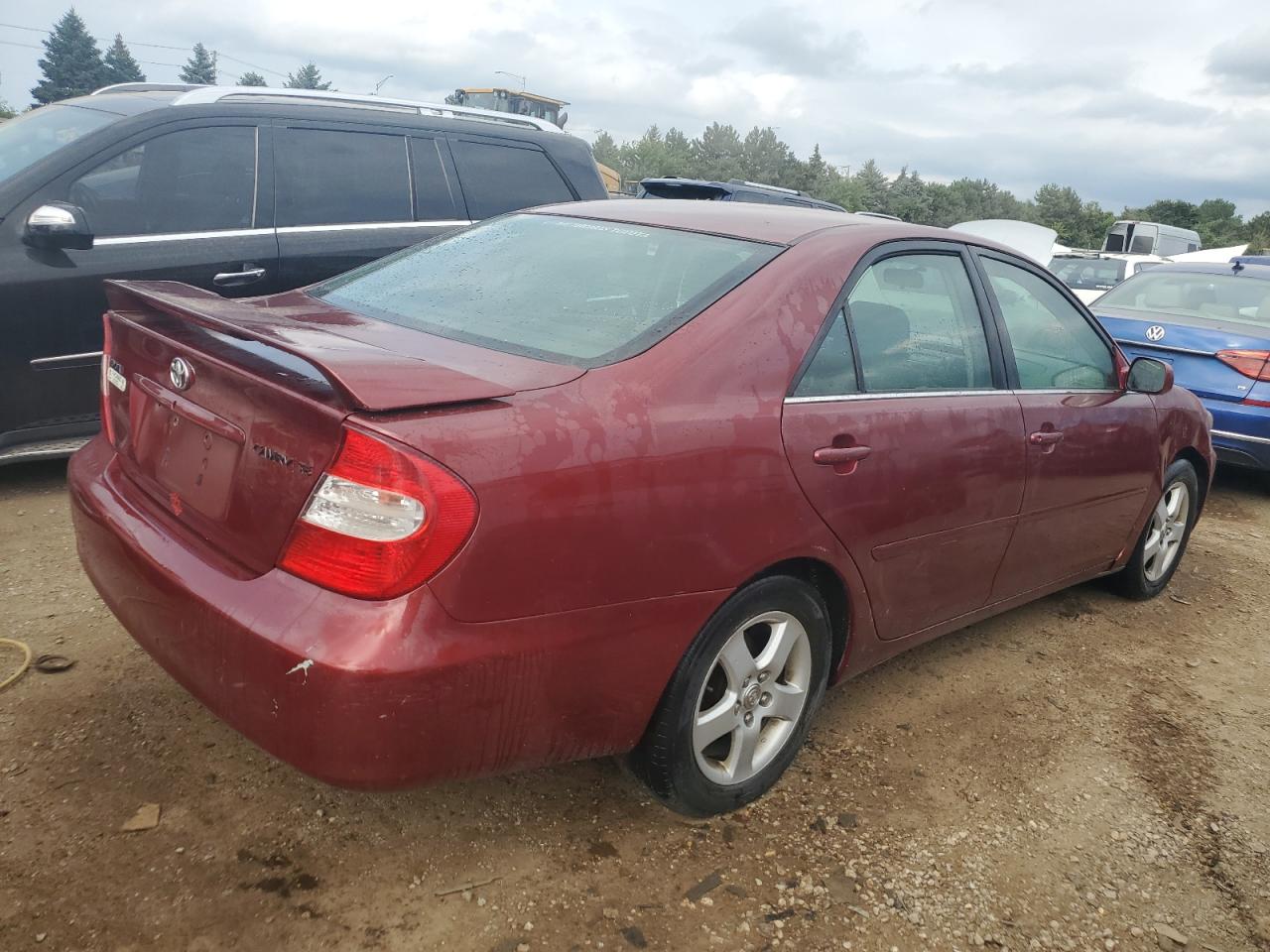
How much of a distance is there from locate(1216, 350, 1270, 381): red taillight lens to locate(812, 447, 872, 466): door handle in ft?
15.4

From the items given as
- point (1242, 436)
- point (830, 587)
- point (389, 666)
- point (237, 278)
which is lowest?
point (1242, 436)

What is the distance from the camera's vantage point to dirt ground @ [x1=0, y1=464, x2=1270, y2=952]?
2186 mm

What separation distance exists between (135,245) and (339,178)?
117 centimetres

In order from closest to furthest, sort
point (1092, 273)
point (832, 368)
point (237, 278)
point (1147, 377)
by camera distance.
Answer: point (832, 368) → point (1147, 377) → point (237, 278) → point (1092, 273)

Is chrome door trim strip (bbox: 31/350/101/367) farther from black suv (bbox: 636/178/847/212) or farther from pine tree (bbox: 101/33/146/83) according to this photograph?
pine tree (bbox: 101/33/146/83)

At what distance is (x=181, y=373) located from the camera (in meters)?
2.33

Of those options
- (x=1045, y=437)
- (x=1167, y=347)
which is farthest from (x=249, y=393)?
(x=1167, y=347)

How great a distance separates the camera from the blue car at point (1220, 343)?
620cm

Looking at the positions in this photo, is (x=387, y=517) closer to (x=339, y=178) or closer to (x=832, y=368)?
(x=832, y=368)

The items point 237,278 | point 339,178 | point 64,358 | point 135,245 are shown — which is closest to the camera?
point 64,358

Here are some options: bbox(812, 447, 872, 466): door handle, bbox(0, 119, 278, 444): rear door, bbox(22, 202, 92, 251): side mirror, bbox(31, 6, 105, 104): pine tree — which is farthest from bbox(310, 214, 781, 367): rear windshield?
bbox(31, 6, 105, 104): pine tree

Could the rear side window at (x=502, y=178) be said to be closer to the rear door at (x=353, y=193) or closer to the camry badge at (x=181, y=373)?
the rear door at (x=353, y=193)

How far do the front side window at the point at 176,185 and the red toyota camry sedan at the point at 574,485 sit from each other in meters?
2.18

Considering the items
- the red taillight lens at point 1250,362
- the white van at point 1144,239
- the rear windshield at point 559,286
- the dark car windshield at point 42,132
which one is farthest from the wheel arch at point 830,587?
the white van at point 1144,239
